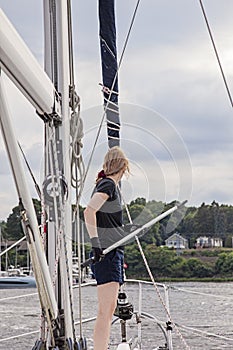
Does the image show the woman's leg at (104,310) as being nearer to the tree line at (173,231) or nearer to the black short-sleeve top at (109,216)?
the black short-sleeve top at (109,216)

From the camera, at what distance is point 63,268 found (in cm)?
195

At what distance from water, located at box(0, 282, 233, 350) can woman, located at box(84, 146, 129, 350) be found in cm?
76

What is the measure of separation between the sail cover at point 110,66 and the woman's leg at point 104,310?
1.83ft

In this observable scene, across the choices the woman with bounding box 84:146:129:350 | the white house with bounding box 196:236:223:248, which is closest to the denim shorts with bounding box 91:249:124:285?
the woman with bounding box 84:146:129:350

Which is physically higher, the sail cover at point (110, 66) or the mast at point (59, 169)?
the sail cover at point (110, 66)

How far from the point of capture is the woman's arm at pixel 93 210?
2234mm

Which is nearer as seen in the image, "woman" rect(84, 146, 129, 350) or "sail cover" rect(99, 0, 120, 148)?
"woman" rect(84, 146, 129, 350)

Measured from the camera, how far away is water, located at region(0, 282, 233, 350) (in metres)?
3.72

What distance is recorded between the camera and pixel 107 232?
2.30m

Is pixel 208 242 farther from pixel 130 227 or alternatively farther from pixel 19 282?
pixel 130 227

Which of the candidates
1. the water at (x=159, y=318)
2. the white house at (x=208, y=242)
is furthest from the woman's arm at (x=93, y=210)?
the white house at (x=208, y=242)

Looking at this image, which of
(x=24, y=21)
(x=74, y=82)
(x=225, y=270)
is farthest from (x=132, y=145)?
(x=225, y=270)

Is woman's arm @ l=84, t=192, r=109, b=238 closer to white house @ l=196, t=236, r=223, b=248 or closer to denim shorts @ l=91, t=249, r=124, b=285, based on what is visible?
denim shorts @ l=91, t=249, r=124, b=285

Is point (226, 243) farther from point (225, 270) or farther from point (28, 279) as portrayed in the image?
point (28, 279)
